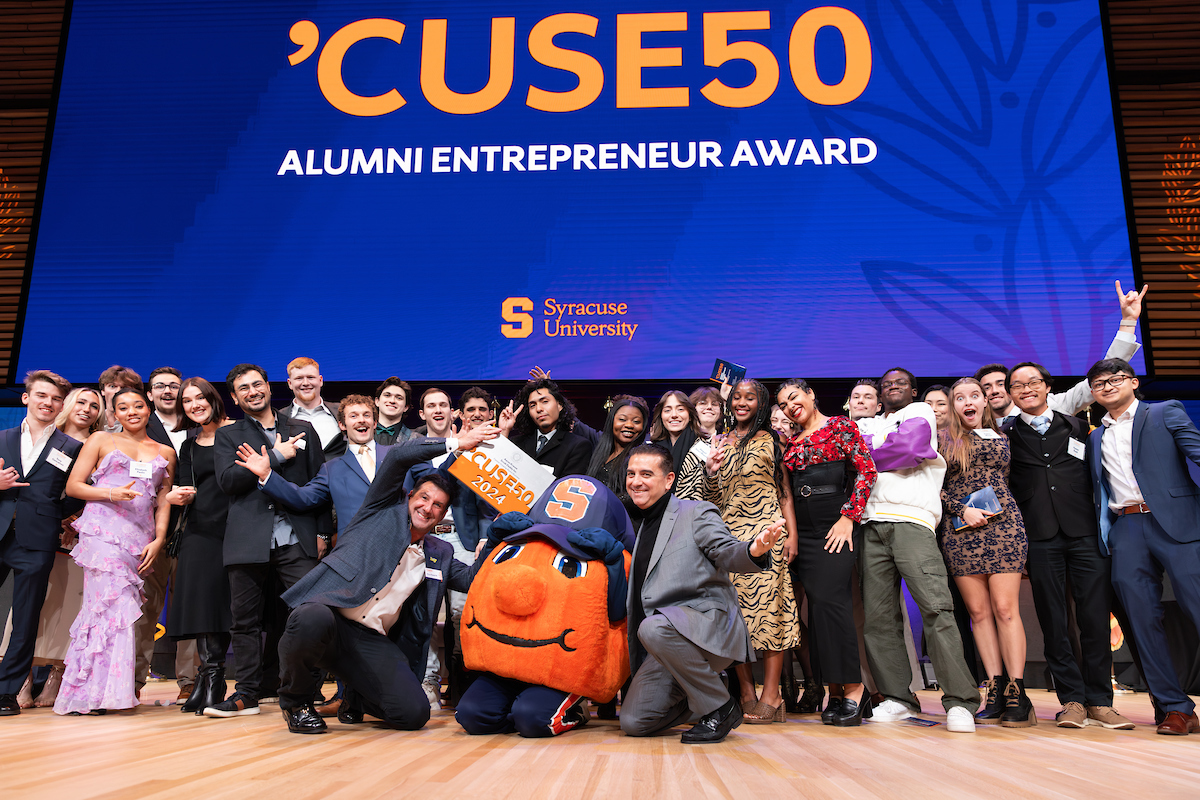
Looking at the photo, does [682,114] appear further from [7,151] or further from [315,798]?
[7,151]

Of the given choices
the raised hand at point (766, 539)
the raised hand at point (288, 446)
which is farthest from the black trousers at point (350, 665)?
the raised hand at point (766, 539)

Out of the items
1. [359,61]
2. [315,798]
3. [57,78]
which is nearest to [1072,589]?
[315,798]

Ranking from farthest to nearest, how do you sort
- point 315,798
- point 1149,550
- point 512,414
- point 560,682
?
point 512,414 < point 1149,550 < point 560,682 < point 315,798

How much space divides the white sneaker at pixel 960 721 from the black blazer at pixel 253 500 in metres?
2.97

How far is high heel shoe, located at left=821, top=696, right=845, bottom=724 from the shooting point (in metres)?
3.46

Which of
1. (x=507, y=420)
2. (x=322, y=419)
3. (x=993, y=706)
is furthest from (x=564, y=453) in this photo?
(x=993, y=706)

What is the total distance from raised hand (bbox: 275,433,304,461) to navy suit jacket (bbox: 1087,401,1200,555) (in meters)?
3.90

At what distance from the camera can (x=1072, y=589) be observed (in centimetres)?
373

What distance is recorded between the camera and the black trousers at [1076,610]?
140 inches

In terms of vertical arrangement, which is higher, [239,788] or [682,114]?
[682,114]

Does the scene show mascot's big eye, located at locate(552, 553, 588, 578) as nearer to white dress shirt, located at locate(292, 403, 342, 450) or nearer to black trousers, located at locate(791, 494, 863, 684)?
black trousers, located at locate(791, 494, 863, 684)

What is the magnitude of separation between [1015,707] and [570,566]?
219 cm

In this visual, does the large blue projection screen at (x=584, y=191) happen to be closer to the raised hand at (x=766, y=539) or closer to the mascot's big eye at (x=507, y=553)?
the mascot's big eye at (x=507, y=553)

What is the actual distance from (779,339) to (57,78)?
6.13 meters
